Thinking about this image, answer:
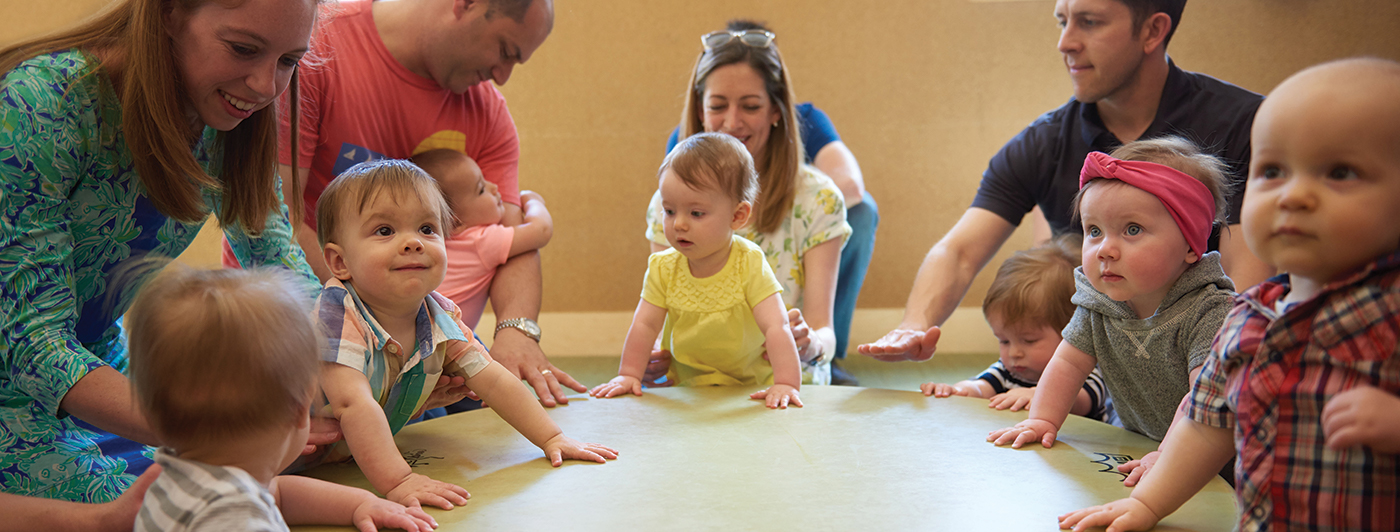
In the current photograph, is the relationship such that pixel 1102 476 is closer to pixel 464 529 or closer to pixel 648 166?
pixel 464 529

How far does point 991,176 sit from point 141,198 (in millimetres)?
2015

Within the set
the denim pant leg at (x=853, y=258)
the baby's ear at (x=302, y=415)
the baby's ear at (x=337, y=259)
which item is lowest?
the denim pant leg at (x=853, y=258)

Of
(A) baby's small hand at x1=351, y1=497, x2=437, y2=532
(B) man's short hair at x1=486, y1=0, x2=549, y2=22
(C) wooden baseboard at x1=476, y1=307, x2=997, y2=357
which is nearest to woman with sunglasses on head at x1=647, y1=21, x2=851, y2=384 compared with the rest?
(B) man's short hair at x1=486, y1=0, x2=549, y2=22

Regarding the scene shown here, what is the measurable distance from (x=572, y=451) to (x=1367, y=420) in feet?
3.33

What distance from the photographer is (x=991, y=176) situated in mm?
2477

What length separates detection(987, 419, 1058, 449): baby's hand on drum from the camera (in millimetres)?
1466

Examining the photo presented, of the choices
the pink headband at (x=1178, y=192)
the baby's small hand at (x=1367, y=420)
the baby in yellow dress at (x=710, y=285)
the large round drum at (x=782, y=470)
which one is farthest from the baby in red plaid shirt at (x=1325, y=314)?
the baby in yellow dress at (x=710, y=285)

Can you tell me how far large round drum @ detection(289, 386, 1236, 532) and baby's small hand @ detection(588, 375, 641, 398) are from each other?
0.04m

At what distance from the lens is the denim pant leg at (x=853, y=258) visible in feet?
10.0

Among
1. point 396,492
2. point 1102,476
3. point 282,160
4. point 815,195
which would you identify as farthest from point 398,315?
point 815,195

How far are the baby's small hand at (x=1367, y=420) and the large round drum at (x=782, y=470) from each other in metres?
0.35

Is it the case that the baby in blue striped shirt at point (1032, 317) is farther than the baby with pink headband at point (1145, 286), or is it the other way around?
the baby in blue striped shirt at point (1032, 317)

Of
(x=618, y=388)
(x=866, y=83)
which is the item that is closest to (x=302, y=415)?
(x=618, y=388)

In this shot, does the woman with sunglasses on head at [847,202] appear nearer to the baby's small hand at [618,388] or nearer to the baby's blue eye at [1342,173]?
the baby's small hand at [618,388]
